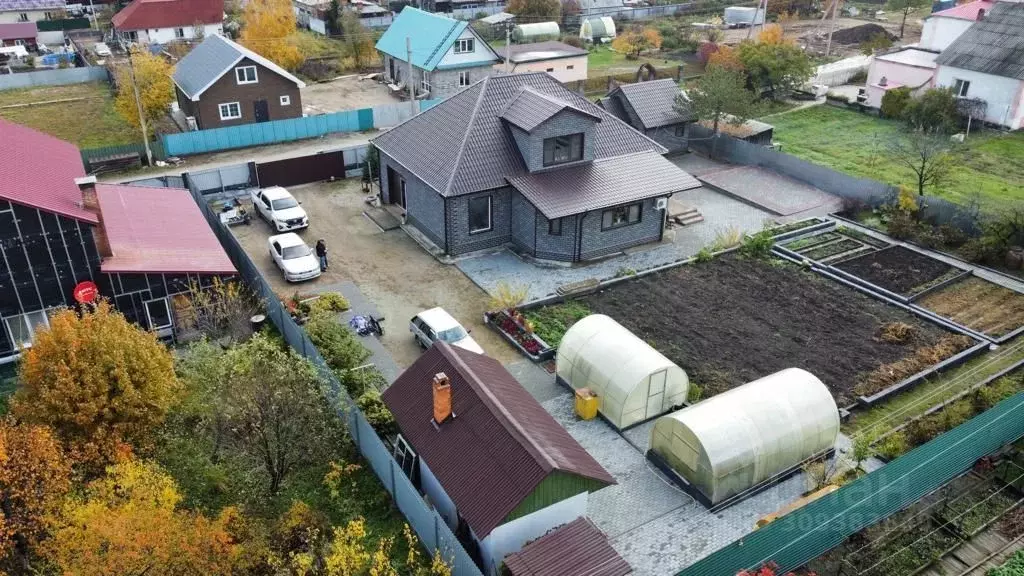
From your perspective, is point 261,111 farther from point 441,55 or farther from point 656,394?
point 656,394

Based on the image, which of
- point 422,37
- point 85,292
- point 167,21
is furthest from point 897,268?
point 167,21

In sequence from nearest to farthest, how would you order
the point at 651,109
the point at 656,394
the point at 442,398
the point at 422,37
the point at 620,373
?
the point at 442,398, the point at 620,373, the point at 656,394, the point at 651,109, the point at 422,37

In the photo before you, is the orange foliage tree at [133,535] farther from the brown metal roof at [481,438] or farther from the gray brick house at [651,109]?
the gray brick house at [651,109]

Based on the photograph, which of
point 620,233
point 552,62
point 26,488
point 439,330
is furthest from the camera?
point 552,62

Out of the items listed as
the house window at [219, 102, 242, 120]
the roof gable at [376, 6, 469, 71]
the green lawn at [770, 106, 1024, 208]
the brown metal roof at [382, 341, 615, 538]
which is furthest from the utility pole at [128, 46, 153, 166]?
the green lawn at [770, 106, 1024, 208]

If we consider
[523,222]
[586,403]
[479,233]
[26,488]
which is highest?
[26,488]

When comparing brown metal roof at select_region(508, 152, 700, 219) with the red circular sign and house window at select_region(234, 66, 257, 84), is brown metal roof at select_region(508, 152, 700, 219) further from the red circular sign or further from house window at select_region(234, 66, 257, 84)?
house window at select_region(234, 66, 257, 84)

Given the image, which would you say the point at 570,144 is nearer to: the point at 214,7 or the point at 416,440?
the point at 416,440
